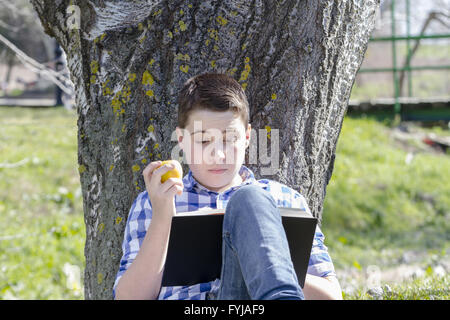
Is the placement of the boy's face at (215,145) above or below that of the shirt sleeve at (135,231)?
above

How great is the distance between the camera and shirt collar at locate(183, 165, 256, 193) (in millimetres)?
2186

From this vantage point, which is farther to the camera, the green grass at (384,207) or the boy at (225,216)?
the green grass at (384,207)

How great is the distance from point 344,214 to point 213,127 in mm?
4453

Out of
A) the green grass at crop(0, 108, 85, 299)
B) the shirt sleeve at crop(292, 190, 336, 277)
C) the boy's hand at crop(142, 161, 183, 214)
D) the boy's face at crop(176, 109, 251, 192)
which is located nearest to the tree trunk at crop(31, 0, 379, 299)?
the boy's face at crop(176, 109, 251, 192)

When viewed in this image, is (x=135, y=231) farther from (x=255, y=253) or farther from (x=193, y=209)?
(x=255, y=253)

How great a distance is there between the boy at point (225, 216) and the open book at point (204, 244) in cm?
4

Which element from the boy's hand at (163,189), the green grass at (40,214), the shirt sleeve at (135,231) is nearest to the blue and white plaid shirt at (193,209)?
the shirt sleeve at (135,231)

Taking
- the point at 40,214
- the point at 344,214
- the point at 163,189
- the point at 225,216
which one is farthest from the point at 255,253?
the point at 40,214

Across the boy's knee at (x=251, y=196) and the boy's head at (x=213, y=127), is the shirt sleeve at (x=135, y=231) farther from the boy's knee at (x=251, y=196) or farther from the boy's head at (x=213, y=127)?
the boy's knee at (x=251, y=196)

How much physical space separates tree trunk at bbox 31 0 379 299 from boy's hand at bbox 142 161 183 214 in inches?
21.0

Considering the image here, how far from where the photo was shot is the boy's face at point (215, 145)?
2.07m

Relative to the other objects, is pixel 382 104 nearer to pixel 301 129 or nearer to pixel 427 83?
pixel 427 83
